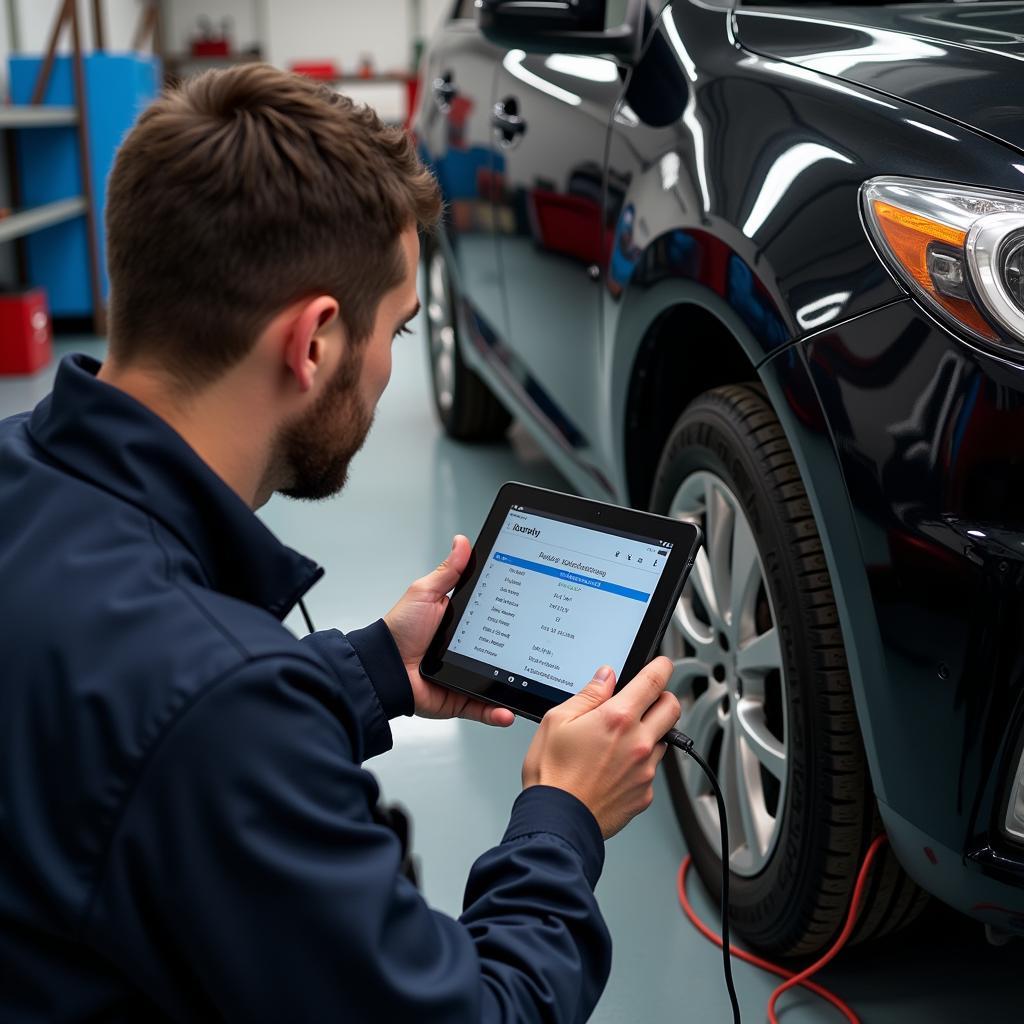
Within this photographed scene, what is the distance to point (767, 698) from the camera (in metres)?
1.65

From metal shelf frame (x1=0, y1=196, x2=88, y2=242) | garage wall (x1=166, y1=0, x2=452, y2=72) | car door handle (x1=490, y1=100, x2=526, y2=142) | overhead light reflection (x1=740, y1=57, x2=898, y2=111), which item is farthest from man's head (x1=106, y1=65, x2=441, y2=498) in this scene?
garage wall (x1=166, y1=0, x2=452, y2=72)

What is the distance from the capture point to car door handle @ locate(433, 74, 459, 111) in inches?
123

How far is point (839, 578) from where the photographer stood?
4.32 ft

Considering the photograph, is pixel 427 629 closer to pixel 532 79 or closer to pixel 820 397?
pixel 820 397

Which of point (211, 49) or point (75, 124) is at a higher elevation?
point (75, 124)

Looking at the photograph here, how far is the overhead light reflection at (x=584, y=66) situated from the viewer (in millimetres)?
1993

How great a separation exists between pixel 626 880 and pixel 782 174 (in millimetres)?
1006

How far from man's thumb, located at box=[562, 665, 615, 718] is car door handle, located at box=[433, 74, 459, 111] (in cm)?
220

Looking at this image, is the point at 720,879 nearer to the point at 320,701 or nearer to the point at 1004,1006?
the point at 1004,1006

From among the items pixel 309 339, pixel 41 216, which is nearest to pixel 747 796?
Answer: pixel 309 339

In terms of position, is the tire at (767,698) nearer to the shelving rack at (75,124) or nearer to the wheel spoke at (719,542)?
the wheel spoke at (719,542)

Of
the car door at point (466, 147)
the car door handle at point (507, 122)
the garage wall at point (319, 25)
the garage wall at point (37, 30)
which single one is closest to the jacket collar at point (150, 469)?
the car door handle at point (507, 122)

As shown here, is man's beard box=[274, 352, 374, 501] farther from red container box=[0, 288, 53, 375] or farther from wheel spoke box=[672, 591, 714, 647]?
red container box=[0, 288, 53, 375]

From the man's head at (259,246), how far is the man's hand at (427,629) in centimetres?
45
